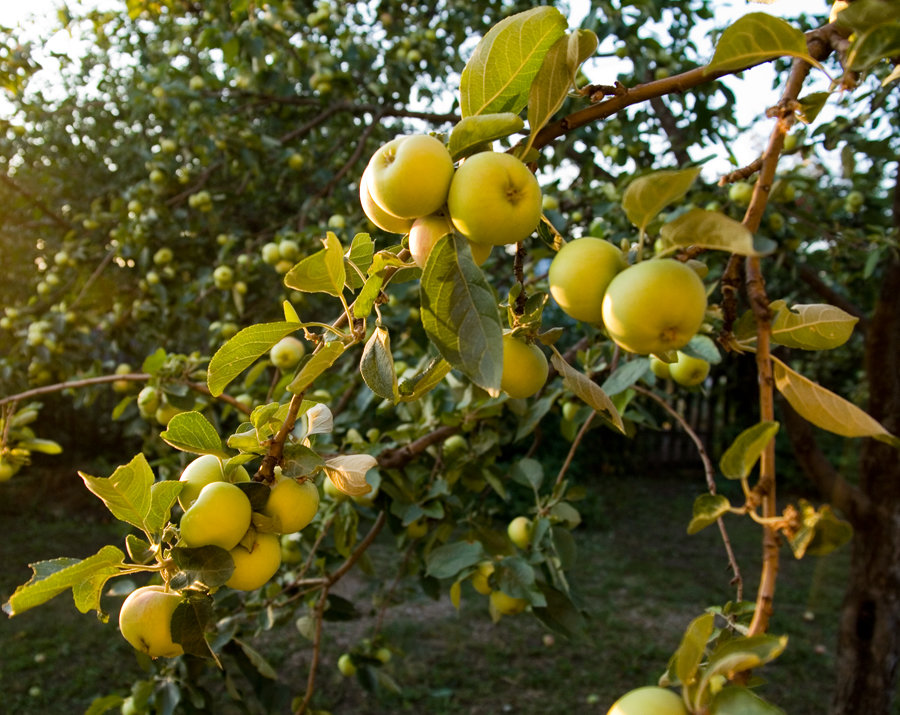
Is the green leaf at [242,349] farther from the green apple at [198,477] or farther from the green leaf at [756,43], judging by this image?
the green leaf at [756,43]

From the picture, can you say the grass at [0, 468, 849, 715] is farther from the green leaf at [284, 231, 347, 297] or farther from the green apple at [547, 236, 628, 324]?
the green apple at [547, 236, 628, 324]

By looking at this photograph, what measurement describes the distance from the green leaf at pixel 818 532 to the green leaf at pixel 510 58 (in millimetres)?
489

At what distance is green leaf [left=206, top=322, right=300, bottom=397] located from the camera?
0.80 meters

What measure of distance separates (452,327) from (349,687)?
370cm

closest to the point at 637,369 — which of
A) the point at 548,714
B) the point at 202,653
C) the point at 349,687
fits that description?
the point at 202,653

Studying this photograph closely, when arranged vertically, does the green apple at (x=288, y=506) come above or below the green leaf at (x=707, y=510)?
below

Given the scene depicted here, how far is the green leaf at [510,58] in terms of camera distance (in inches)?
28.1

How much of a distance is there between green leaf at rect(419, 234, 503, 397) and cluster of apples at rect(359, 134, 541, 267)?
30 mm

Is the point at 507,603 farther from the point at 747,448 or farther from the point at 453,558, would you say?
the point at 747,448

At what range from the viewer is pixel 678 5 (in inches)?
115

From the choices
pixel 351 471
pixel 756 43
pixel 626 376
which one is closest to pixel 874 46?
pixel 756 43

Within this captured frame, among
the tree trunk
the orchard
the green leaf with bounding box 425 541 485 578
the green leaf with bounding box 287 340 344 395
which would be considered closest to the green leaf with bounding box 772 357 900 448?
the orchard

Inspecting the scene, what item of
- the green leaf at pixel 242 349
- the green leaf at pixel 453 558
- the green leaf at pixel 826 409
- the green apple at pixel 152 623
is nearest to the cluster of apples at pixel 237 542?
the green apple at pixel 152 623

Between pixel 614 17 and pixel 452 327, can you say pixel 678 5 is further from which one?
pixel 452 327
